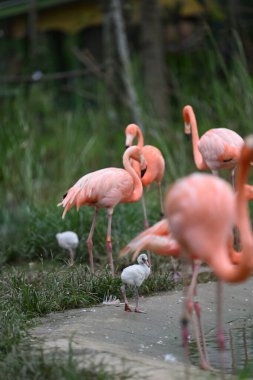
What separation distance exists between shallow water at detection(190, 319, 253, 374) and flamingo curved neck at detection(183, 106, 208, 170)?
1.90 m

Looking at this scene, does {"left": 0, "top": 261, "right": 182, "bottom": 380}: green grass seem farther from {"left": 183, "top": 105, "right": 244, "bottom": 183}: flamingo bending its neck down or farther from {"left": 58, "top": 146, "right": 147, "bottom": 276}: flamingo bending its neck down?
{"left": 183, "top": 105, "right": 244, "bottom": 183}: flamingo bending its neck down

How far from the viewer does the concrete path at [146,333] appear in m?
3.83

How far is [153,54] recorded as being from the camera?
11.8 m

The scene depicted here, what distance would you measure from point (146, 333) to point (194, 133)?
2.64 meters

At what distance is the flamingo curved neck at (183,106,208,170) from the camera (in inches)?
266

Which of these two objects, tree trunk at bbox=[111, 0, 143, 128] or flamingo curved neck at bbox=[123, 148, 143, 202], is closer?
flamingo curved neck at bbox=[123, 148, 143, 202]

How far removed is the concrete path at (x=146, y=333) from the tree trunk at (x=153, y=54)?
246 inches

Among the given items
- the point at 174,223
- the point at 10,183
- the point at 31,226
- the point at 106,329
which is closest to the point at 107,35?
the point at 10,183

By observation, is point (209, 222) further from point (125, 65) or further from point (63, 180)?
point (125, 65)

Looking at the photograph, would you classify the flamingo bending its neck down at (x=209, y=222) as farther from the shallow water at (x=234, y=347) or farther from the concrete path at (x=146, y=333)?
the shallow water at (x=234, y=347)

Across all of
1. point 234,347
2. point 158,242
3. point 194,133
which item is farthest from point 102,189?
point 234,347

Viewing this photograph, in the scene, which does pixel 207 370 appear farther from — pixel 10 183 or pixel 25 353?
pixel 10 183

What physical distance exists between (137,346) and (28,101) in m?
6.79

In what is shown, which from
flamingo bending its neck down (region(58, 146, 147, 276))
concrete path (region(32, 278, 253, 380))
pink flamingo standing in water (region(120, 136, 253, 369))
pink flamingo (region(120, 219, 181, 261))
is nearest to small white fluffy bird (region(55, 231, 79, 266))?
flamingo bending its neck down (region(58, 146, 147, 276))
